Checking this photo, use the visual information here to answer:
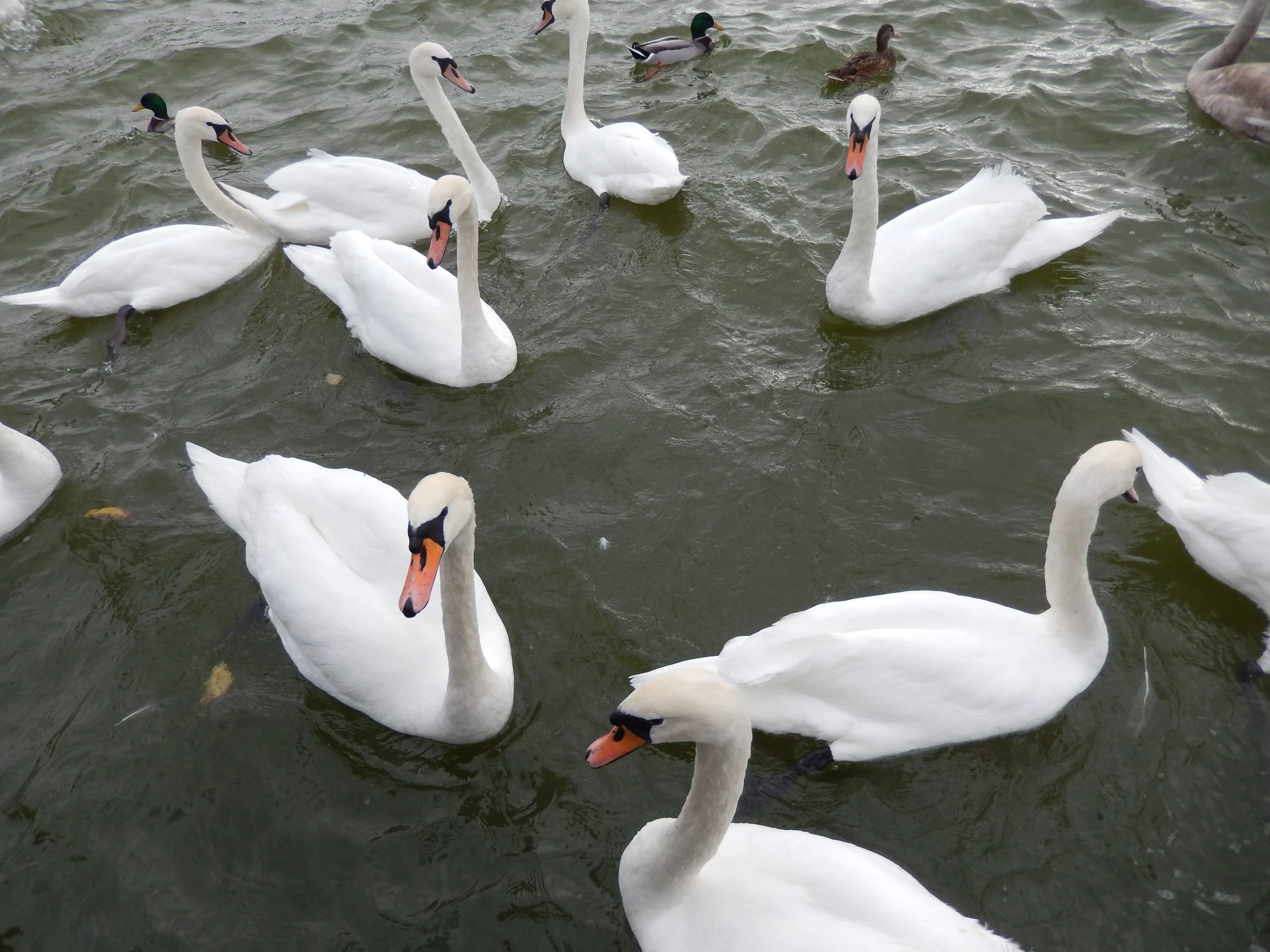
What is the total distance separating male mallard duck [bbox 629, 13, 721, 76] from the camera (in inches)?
425

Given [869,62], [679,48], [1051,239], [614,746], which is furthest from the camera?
[679,48]

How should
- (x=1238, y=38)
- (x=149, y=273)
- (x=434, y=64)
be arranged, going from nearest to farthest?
1. (x=149, y=273)
2. (x=434, y=64)
3. (x=1238, y=38)

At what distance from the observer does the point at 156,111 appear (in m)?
9.91

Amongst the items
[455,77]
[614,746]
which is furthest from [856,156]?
[614,746]

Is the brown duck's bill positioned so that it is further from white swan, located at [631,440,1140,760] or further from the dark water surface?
white swan, located at [631,440,1140,760]

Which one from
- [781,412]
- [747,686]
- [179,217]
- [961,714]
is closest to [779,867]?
[747,686]

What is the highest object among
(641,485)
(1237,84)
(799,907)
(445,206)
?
(445,206)

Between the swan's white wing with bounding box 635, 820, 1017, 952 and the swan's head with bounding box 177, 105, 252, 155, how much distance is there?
7.16 m

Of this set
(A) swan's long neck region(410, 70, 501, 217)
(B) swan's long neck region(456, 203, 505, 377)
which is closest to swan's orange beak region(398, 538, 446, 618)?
(B) swan's long neck region(456, 203, 505, 377)

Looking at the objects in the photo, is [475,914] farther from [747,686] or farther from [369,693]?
[747,686]

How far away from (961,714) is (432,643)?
2.53m

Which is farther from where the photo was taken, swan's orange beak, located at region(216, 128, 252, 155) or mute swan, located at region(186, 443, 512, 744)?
swan's orange beak, located at region(216, 128, 252, 155)

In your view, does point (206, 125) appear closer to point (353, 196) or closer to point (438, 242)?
point (353, 196)

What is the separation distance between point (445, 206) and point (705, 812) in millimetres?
4372
